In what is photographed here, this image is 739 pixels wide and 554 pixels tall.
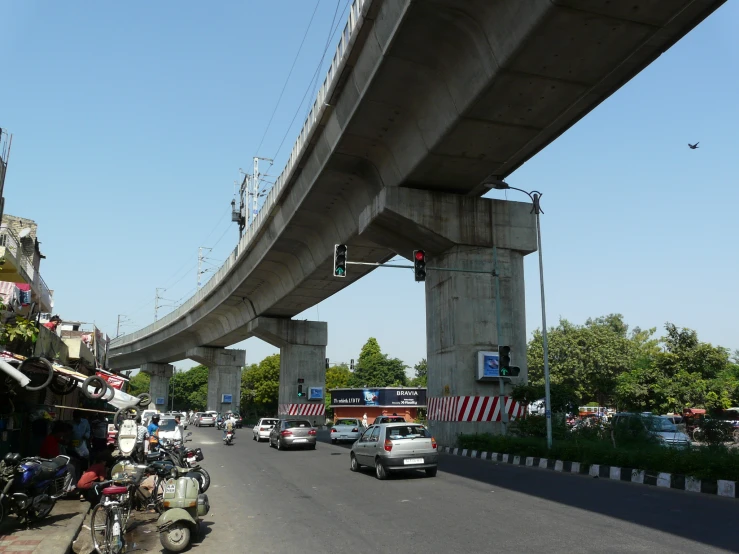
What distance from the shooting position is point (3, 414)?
38.9 feet

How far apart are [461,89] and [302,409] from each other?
35.0 meters

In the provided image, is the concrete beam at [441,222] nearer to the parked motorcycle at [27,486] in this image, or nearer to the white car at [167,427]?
the white car at [167,427]

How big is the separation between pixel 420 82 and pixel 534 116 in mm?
3407

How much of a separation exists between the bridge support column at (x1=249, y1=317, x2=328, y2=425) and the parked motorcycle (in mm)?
36821

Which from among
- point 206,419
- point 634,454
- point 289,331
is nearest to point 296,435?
point 634,454

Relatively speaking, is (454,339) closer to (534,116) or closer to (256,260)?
(534,116)

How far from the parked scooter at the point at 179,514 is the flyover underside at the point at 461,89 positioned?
11.1 m

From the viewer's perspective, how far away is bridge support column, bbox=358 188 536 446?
22.6m

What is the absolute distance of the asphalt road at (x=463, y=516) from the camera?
304 inches

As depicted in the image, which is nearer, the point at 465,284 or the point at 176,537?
the point at 176,537

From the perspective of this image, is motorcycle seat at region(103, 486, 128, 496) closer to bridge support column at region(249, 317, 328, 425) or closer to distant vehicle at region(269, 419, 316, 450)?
distant vehicle at region(269, 419, 316, 450)

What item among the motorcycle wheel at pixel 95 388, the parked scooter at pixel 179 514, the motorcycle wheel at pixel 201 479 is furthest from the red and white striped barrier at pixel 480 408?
the parked scooter at pixel 179 514

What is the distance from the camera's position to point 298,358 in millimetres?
47375

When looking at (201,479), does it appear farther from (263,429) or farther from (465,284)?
(263,429)
